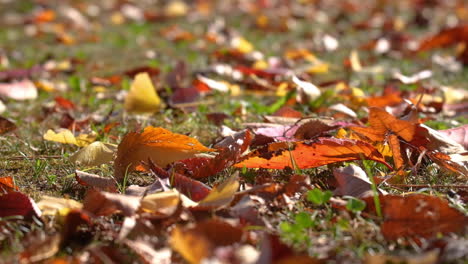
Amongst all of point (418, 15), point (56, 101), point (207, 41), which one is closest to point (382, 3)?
point (418, 15)

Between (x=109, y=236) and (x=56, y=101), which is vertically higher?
(x=109, y=236)

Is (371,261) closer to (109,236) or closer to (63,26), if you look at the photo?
(109,236)

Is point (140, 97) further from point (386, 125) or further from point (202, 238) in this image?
point (202, 238)

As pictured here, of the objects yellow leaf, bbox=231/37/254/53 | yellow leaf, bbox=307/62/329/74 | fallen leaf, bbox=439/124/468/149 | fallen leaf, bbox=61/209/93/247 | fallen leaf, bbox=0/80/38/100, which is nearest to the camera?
fallen leaf, bbox=61/209/93/247

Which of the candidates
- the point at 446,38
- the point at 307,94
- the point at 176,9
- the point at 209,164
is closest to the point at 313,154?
the point at 209,164

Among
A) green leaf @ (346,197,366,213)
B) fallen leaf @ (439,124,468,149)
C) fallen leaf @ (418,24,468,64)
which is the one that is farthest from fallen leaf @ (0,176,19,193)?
fallen leaf @ (418,24,468,64)

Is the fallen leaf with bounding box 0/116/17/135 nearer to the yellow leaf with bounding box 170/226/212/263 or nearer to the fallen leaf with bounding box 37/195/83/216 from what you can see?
the fallen leaf with bounding box 37/195/83/216
